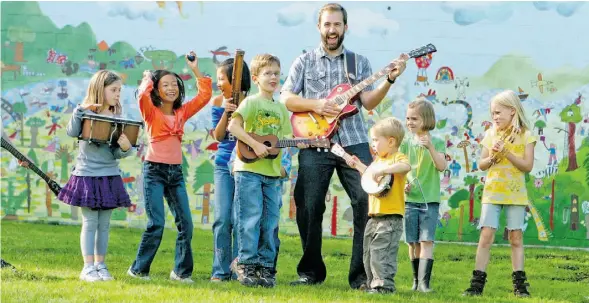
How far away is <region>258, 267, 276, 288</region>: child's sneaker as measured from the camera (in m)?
6.14

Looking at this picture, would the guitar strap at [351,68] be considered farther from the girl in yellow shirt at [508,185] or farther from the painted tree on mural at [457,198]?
the painted tree on mural at [457,198]

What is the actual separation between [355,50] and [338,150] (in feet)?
13.7

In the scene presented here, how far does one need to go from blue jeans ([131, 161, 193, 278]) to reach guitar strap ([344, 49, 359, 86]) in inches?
52.7

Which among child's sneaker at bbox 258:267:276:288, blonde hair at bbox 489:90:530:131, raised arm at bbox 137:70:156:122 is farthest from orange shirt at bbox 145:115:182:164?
blonde hair at bbox 489:90:530:131

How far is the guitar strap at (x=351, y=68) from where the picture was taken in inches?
253

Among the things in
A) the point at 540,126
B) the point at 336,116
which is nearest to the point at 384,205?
the point at 336,116

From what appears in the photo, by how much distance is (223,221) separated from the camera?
6.66 meters

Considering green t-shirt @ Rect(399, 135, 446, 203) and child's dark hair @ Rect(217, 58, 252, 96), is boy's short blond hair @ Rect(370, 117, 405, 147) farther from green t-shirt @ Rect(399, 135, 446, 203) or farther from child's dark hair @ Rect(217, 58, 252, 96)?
child's dark hair @ Rect(217, 58, 252, 96)

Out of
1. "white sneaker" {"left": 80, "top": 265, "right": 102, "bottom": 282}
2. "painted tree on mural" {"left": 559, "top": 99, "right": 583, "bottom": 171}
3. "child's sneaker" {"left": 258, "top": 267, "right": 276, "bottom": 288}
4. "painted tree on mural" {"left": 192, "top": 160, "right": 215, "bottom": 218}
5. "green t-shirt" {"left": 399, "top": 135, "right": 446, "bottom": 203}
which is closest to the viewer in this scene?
"child's sneaker" {"left": 258, "top": 267, "right": 276, "bottom": 288}

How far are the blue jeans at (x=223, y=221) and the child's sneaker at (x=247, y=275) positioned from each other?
44cm

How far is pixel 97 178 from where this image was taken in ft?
20.9

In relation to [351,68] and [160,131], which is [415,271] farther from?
[160,131]

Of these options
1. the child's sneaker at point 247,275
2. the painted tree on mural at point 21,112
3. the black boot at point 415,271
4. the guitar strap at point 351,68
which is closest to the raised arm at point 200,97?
the guitar strap at point 351,68

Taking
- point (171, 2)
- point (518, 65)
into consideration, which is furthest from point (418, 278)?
point (171, 2)
